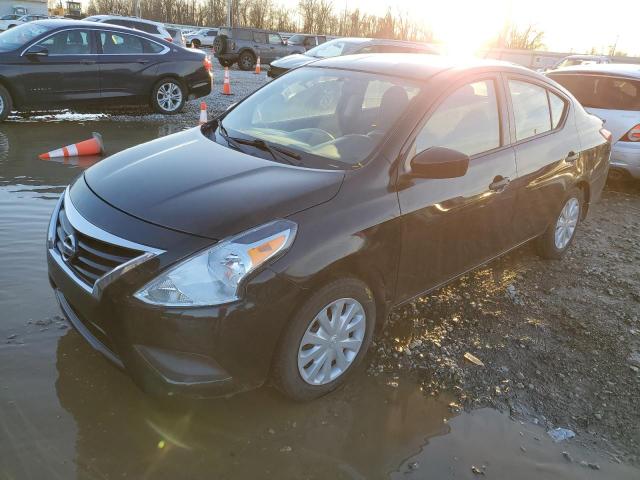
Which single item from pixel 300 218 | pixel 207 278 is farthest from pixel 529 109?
pixel 207 278

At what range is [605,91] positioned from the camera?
7164mm

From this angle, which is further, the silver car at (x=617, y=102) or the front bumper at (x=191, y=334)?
the silver car at (x=617, y=102)

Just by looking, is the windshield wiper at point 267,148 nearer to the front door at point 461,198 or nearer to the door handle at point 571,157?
the front door at point 461,198

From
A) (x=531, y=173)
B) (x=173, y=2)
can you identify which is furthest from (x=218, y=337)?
(x=173, y=2)

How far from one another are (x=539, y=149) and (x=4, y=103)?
789cm

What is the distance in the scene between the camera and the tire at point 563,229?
4.64 meters

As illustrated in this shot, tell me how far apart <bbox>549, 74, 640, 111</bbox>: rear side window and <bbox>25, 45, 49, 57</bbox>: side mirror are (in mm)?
7835

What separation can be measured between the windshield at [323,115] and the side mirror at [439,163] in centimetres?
Answer: 27

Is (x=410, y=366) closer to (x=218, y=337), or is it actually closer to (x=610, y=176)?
(x=218, y=337)

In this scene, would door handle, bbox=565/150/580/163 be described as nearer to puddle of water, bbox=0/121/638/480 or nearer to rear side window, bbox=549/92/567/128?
rear side window, bbox=549/92/567/128

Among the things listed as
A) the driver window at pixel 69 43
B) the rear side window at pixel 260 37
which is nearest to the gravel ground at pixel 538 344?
the driver window at pixel 69 43

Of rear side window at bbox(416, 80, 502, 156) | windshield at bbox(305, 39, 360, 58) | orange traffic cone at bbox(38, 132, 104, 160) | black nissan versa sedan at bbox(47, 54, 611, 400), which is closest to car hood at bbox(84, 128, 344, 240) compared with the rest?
black nissan versa sedan at bbox(47, 54, 611, 400)

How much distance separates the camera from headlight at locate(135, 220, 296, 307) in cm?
229

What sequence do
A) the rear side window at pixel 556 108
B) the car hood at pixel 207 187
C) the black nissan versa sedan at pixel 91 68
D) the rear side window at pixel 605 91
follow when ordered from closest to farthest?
the car hood at pixel 207 187 < the rear side window at pixel 556 108 < the rear side window at pixel 605 91 < the black nissan versa sedan at pixel 91 68
